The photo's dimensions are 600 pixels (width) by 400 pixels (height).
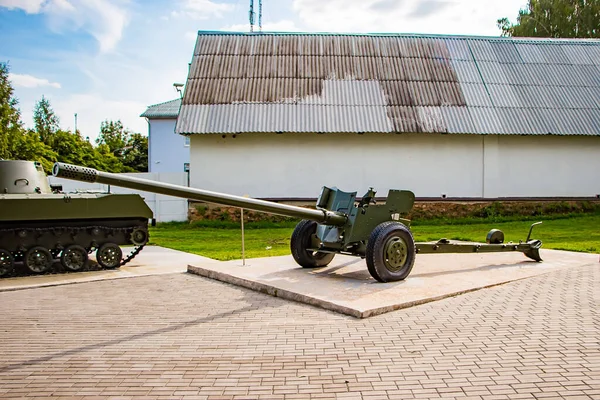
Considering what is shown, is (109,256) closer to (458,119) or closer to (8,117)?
(458,119)

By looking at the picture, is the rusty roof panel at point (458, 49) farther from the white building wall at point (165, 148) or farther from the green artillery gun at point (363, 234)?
the white building wall at point (165, 148)

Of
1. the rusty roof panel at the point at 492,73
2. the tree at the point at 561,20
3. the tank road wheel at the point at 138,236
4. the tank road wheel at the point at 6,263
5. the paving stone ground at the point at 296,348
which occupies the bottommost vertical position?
the paving stone ground at the point at 296,348

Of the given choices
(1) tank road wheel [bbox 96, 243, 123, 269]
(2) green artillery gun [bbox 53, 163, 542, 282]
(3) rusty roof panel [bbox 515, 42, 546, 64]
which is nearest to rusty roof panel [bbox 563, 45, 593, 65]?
(3) rusty roof panel [bbox 515, 42, 546, 64]

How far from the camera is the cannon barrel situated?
6602mm

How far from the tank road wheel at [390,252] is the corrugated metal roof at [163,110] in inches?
1358

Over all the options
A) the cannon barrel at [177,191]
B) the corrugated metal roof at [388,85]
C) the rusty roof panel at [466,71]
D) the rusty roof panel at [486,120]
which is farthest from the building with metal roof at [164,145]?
the cannon barrel at [177,191]

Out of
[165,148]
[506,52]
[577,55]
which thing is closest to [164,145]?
[165,148]

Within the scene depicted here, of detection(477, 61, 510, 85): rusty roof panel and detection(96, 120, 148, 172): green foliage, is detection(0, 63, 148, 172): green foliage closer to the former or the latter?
detection(96, 120, 148, 172): green foliage

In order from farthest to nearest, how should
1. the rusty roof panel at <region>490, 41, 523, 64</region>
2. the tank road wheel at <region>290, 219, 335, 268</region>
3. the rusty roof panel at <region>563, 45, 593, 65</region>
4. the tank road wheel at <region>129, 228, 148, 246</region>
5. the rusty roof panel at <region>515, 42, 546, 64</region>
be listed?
the rusty roof panel at <region>563, 45, 593, 65</region> → the rusty roof panel at <region>515, 42, 546, 64</region> → the rusty roof panel at <region>490, 41, 523, 64</region> → the tank road wheel at <region>129, 228, 148, 246</region> → the tank road wheel at <region>290, 219, 335, 268</region>

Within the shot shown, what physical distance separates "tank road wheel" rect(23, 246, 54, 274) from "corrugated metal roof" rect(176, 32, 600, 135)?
1068 centimetres

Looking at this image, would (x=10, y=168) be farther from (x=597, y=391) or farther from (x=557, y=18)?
(x=557, y=18)

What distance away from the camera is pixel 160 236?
18969mm

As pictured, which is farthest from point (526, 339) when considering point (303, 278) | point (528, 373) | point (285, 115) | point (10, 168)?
point (285, 115)

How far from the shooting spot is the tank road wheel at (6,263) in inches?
438
